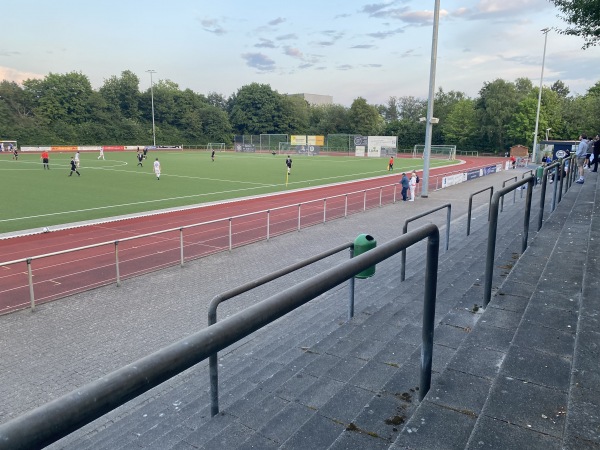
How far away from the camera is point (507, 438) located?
222 centimetres

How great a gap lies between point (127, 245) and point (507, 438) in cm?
1275

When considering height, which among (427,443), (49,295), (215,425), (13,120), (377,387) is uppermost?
(13,120)

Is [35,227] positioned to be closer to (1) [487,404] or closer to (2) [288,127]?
(1) [487,404]

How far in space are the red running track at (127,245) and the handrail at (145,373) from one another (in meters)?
8.87

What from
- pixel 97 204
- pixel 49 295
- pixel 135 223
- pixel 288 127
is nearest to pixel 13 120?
pixel 288 127

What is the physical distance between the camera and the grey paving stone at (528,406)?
2.32 meters

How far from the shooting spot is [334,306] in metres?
7.55

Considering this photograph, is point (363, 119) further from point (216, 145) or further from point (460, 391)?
point (460, 391)

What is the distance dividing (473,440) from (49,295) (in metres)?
9.47

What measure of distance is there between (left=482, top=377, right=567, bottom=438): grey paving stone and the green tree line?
69.5 meters

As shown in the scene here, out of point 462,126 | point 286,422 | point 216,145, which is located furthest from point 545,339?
point 216,145

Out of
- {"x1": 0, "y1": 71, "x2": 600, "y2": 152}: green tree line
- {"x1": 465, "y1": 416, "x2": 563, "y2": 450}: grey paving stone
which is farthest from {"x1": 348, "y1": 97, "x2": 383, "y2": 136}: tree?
{"x1": 465, "y1": 416, "x2": 563, "y2": 450}: grey paving stone

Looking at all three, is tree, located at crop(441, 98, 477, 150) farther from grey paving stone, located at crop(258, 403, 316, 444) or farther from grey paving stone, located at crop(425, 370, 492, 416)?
grey paving stone, located at crop(425, 370, 492, 416)

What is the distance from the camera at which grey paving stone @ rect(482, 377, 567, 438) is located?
2.32 meters
